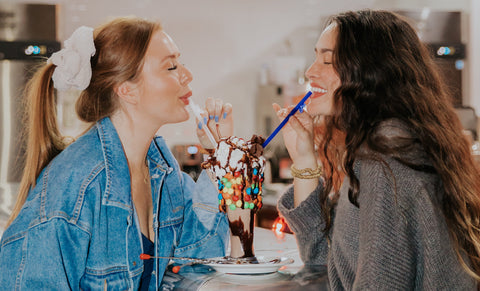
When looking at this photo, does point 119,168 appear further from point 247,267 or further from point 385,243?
point 385,243

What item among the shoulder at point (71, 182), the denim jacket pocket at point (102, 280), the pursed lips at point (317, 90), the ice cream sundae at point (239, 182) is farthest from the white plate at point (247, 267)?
the pursed lips at point (317, 90)

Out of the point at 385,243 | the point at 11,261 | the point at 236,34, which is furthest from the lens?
the point at 236,34

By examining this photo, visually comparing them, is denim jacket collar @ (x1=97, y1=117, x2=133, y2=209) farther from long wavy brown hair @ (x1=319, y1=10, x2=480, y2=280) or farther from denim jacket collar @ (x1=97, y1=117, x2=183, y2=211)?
long wavy brown hair @ (x1=319, y1=10, x2=480, y2=280)

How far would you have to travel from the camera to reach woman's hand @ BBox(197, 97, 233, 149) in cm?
164

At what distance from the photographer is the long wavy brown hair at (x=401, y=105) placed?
1.12 meters

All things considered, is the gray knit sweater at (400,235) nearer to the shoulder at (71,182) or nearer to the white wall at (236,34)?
the shoulder at (71,182)

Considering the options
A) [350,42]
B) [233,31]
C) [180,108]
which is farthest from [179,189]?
[233,31]

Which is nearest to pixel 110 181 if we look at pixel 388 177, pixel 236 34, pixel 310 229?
pixel 310 229

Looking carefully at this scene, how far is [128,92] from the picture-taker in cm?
148

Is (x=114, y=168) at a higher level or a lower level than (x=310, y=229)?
higher

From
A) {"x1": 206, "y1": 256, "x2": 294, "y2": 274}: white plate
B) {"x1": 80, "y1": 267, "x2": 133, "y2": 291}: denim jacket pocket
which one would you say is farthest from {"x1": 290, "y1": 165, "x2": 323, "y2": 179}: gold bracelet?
{"x1": 80, "y1": 267, "x2": 133, "y2": 291}: denim jacket pocket

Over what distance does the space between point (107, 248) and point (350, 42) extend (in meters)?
0.76

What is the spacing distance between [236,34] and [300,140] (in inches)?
114

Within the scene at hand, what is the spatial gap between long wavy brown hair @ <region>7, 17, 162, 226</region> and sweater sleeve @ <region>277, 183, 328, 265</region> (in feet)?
1.87
